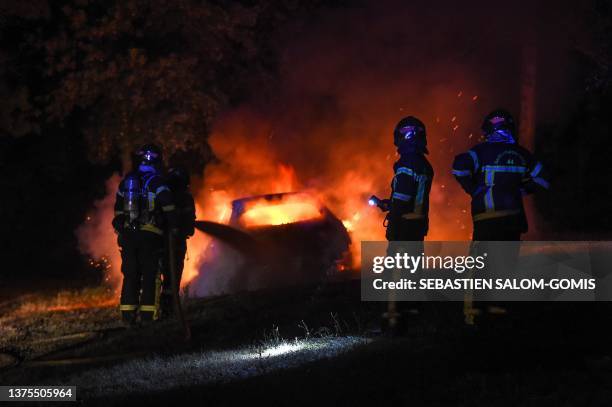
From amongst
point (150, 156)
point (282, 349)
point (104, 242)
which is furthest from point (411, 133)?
point (104, 242)

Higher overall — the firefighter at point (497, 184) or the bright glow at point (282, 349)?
the firefighter at point (497, 184)

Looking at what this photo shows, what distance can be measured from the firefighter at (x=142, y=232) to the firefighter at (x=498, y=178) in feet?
11.7

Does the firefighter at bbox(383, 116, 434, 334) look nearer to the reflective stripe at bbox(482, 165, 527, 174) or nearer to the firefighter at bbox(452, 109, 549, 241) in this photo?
the firefighter at bbox(452, 109, 549, 241)

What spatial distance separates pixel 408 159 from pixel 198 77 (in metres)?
9.75

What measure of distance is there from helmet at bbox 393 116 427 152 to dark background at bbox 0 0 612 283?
811 cm

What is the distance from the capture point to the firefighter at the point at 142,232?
962cm

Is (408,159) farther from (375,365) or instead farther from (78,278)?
(78,278)

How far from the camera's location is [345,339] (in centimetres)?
770

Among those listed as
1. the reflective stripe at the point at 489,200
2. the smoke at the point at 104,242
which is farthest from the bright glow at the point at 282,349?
the smoke at the point at 104,242

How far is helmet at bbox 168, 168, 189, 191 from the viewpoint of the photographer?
1042 cm

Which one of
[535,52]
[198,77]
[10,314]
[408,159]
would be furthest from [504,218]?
[535,52]

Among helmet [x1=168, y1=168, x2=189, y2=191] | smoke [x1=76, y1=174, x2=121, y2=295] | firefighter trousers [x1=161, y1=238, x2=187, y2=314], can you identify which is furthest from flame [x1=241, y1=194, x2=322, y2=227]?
smoke [x1=76, y1=174, x2=121, y2=295]

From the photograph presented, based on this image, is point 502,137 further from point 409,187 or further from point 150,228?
point 150,228

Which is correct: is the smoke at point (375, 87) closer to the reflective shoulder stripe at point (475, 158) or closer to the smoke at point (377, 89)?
the smoke at point (377, 89)
